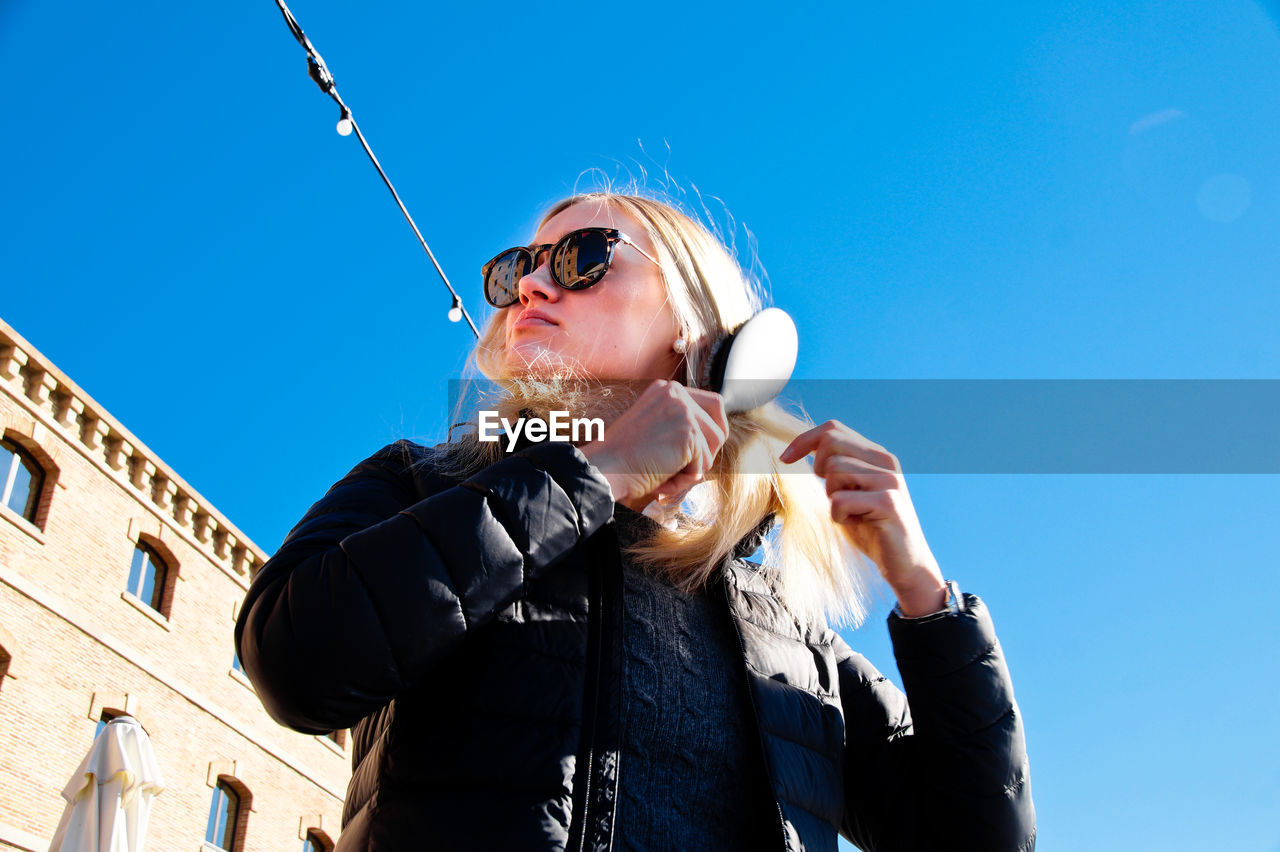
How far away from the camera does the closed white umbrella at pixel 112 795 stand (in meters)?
9.72

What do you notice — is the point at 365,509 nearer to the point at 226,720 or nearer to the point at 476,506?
the point at 476,506

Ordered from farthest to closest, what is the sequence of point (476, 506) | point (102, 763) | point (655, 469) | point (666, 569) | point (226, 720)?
point (226, 720), point (102, 763), point (666, 569), point (655, 469), point (476, 506)

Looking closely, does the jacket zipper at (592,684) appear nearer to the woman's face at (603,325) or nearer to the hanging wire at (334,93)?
the woman's face at (603,325)

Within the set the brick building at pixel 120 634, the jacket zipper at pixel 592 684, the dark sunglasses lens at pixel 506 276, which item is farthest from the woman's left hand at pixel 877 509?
the brick building at pixel 120 634

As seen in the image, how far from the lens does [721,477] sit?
2211 millimetres

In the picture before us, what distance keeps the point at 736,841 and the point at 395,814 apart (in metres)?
0.54

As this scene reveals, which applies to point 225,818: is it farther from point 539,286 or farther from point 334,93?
point 539,286

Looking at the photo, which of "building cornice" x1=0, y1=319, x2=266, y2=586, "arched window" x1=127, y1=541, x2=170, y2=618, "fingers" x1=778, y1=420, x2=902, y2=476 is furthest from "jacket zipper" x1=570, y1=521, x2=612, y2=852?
"arched window" x1=127, y1=541, x2=170, y2=618

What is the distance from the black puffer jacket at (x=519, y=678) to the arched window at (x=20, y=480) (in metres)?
15.1

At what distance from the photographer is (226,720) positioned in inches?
674

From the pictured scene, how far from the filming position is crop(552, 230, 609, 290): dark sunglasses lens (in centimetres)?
224

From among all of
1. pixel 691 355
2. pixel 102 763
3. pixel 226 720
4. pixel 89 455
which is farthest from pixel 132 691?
pixel 691 355

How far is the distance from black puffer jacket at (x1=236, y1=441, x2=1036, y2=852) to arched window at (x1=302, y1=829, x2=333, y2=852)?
19956 mm

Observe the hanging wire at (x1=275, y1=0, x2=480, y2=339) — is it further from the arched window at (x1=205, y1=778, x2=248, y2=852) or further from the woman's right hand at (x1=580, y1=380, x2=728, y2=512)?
the arched window at (x1=205, y1=778, x2=248, y2=852)
